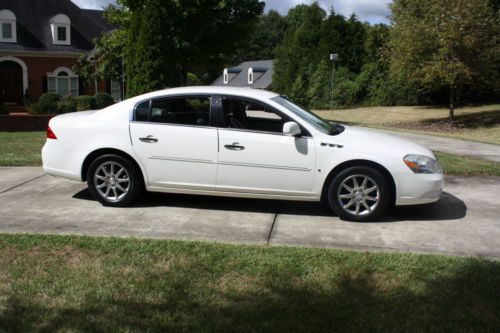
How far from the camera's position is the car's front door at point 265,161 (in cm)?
612

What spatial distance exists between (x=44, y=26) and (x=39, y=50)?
2062mm

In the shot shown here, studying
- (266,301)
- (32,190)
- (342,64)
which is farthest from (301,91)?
(266,301)

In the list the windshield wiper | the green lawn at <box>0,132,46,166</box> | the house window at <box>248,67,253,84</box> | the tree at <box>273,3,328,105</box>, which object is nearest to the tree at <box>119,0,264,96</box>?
the green lawn at <box>0,132,46,166</box>

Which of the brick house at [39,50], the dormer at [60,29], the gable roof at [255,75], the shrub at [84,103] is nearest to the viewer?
the shrub at [84,103]

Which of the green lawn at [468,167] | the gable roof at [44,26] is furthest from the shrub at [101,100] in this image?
the green lawn at [468,167]

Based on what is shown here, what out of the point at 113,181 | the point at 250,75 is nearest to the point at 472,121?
the point at 113,181

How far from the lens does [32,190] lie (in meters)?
7.34

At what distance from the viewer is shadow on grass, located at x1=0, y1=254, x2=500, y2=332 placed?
11.7ft

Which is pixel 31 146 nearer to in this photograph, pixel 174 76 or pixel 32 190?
pixel 174 76

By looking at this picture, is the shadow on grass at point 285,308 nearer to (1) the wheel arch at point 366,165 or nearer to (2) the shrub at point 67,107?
(1) the wheel arch at point 366,165

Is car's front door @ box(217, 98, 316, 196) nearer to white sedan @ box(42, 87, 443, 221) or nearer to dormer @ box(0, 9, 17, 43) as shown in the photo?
white sedan @ box(42, 87, 443, 221)

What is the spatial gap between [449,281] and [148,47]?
12701mm

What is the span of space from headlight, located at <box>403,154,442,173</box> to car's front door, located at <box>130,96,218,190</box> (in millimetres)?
2215

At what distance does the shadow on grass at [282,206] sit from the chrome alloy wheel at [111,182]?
0.96ft
